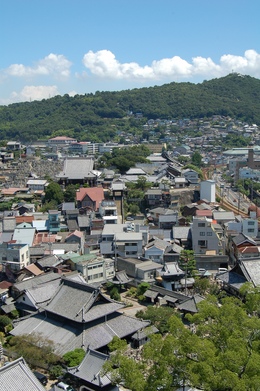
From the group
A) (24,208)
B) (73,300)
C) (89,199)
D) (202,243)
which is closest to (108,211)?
(89,199)

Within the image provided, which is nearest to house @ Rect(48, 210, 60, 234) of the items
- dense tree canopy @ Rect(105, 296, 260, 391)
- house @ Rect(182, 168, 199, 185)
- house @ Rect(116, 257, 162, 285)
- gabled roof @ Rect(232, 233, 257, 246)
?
house @ Rect(116, 257, 162, 285)

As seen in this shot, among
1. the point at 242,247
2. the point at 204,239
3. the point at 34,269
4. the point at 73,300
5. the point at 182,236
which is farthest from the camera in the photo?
the point at 182,236

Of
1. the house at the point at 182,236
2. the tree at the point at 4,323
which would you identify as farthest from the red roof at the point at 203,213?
the tree at the point at 4,323

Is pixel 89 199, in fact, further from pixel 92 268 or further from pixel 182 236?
pixel 92 268

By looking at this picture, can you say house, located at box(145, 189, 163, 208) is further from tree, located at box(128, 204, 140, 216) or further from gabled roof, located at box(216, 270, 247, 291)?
gabled roof, located at box(216, 270, 247, 291)

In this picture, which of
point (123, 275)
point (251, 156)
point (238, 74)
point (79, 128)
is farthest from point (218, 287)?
point (238, 74)

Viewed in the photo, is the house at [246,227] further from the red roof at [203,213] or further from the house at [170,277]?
the house at [170,277]

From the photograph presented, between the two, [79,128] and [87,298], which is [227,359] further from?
[79,128]
